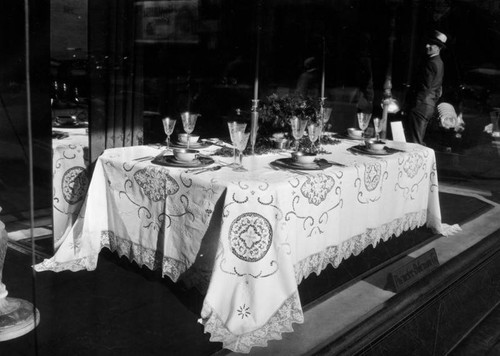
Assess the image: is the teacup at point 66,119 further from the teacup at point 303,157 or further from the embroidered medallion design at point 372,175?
the embroidered medallion design at point 372,175

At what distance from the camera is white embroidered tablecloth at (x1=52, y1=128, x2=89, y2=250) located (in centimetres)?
280

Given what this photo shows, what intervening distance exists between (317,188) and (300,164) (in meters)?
0.16

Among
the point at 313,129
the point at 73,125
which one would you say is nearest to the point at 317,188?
the point at 313,129

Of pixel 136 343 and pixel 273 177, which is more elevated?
pixel 273 177

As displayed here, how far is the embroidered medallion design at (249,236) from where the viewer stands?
2094mm

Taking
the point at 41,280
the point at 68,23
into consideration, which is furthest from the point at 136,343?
the point at 68,23

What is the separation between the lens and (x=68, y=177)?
285cm

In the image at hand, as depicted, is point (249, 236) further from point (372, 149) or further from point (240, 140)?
point (372, 149)

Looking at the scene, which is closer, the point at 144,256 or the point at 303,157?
the point at 303,157

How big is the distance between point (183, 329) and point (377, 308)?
965mm

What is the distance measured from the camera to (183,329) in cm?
226

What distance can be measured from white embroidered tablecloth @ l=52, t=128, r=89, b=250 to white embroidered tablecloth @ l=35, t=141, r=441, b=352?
11cm

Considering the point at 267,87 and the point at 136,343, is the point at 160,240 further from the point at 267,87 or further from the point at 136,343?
the point at 267,87

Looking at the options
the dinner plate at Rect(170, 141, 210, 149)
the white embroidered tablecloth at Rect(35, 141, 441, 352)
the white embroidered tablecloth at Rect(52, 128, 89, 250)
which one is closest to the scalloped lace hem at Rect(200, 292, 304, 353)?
the white embroidered tablecloth at Rect(35, 141, 441, 352)
